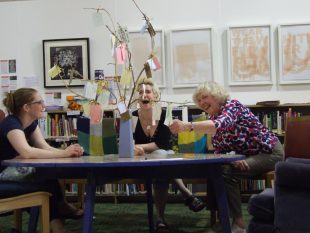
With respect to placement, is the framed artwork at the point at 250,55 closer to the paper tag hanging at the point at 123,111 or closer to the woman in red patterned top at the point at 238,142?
the woman in red patterned top at the point at 238,142

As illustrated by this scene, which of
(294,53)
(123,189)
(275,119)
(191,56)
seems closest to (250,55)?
(294,53)

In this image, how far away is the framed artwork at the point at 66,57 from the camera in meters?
5.61

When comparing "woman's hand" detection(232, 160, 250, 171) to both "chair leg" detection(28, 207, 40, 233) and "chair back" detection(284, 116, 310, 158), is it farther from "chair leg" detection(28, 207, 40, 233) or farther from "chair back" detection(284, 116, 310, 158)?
"chair leg" detection(28, 207, 40, 233)

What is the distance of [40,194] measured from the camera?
97.3 inches

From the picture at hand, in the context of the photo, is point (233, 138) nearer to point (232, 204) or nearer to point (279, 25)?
point (232, 204)

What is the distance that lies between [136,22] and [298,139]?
9.97ft

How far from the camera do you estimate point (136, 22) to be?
555 cm

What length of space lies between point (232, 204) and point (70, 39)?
11.2ft

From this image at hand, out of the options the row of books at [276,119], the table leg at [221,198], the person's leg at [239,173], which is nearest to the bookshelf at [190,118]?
the row of books at [276,119]

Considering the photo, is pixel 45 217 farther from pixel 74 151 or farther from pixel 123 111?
pixel 123 111

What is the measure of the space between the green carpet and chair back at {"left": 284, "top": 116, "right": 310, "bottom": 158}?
0.90 meters

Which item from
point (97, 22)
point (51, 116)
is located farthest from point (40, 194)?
point (51, 116)

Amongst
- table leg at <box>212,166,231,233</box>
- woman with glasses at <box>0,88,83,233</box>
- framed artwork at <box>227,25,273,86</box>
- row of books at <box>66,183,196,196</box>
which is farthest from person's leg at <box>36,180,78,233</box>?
framed artwork at <box>227,25,273,86</box>

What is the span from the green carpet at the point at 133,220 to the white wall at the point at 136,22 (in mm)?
1472
